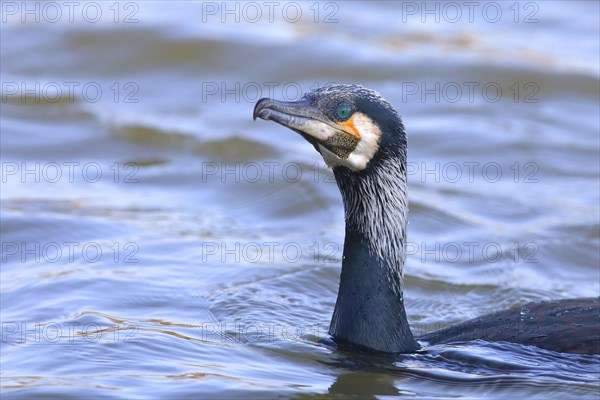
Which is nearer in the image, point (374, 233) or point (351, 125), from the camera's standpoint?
point (351, 125)

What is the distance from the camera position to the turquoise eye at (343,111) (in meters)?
7.36

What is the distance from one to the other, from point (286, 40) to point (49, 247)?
737cm

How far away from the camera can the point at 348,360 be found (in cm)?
761

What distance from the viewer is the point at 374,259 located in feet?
25.1

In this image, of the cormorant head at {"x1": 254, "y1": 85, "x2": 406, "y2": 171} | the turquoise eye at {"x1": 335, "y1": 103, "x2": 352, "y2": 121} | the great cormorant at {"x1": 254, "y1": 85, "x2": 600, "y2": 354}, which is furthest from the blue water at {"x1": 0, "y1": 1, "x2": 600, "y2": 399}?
the turquoise eye at {"x1": 335, "y1": 103, "x2": 352, "y2": 121}

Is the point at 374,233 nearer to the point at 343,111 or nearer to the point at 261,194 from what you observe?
the point at 343,111

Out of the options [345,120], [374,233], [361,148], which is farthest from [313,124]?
[374,233]

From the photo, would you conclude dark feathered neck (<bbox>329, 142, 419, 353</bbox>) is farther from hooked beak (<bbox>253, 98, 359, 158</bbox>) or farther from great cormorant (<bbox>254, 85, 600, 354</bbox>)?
hooked beak (<bbox>253, 98, 359, 158</bbox>)

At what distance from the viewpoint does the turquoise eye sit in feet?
24.1

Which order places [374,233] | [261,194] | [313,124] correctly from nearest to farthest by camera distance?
[313,124]
[374,233]
[261,194]

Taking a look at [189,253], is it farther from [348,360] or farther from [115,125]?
[115,125]

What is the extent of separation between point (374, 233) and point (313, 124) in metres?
0.82

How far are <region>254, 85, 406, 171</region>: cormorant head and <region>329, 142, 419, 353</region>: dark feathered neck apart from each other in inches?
7.3

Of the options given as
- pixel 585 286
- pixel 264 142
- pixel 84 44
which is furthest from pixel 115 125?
pixel 585 286
